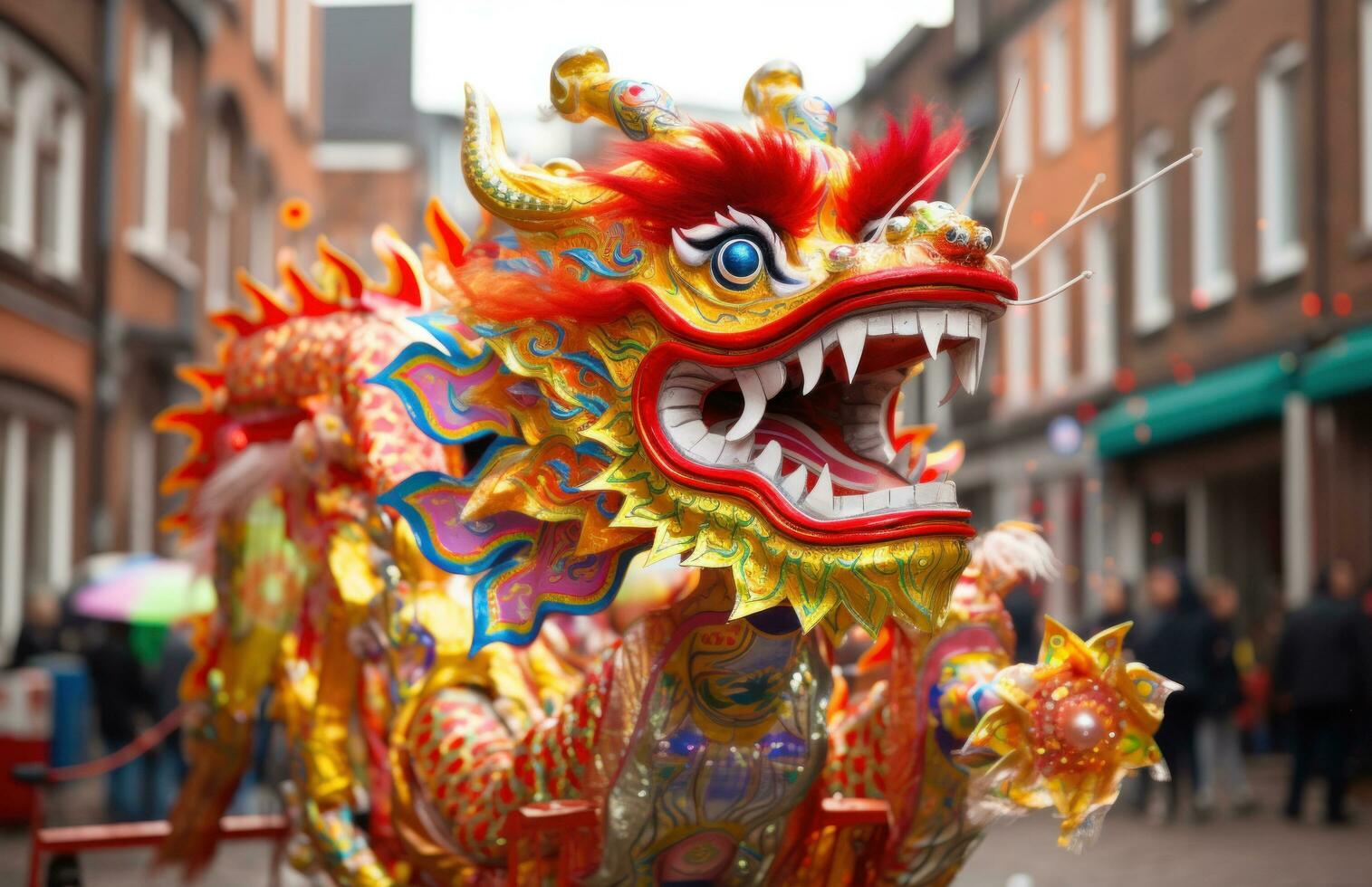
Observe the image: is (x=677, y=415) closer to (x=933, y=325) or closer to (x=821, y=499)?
(x=821, y=499)

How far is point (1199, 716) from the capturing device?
10297 mm

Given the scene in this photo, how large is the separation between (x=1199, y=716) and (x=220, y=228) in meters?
15.2

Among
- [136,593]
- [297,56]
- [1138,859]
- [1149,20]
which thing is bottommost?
[1138,859]

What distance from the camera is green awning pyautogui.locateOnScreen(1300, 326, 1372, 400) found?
12.5 meters

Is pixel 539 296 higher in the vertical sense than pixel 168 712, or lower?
higher

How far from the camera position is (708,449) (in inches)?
120

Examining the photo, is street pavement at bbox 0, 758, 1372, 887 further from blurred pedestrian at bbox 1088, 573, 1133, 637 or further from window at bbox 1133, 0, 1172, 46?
window at bbox 1133, 0, 1172, 46

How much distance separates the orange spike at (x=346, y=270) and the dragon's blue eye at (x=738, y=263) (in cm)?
198

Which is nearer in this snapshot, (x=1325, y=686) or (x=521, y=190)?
(x=521, y=190)

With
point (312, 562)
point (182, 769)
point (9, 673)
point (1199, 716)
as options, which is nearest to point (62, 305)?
point (9, 673)

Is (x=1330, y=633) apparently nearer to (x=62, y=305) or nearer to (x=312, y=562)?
(x=312, y=562)

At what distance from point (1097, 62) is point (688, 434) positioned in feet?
57.5

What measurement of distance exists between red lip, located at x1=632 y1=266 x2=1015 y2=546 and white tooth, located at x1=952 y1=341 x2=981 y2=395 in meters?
0.08

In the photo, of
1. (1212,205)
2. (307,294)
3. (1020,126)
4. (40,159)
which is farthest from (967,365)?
(1020,126)
